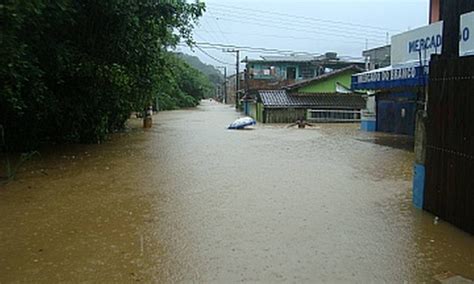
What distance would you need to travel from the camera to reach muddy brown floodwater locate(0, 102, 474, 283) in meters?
4.57

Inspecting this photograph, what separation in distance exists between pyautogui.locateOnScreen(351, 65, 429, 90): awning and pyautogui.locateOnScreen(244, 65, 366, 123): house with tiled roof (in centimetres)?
1270

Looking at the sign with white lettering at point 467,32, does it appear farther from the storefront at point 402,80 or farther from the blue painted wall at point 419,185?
the blue painted wall at point 419,185

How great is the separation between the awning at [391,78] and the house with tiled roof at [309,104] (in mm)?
12700

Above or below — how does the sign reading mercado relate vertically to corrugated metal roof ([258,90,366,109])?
above

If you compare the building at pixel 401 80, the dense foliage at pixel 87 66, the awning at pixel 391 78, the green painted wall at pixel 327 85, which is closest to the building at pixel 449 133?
the building at pixel 401 80

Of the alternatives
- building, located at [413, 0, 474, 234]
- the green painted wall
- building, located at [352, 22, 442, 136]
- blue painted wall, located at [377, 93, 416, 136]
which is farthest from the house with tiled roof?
building, located at [413, 0, 474, 234]

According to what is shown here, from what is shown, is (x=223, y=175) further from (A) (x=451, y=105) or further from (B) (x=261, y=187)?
(A) (x=451, y=105)

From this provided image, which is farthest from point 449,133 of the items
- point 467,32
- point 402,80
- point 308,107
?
point 308,107

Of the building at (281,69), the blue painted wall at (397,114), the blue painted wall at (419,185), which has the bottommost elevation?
the blue painted wall at (419,185)

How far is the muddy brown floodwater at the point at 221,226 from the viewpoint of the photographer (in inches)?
180

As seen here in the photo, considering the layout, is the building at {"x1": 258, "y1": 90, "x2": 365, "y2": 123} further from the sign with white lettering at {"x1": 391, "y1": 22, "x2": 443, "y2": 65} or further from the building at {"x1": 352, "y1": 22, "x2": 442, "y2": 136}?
the sign with white lettering at {"x1": 391, "y1": 22, "x2": 443, "y2": 65}

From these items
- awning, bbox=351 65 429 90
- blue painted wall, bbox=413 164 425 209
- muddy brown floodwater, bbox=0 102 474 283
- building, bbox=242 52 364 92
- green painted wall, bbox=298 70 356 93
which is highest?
building, bbox=242 52 364 92

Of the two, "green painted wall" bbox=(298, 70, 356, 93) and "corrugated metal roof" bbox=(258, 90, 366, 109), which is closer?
"corrugated metal roof" bbox=(258, 90, 366, 109)

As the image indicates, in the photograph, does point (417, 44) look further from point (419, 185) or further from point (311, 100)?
point (311, 100)
